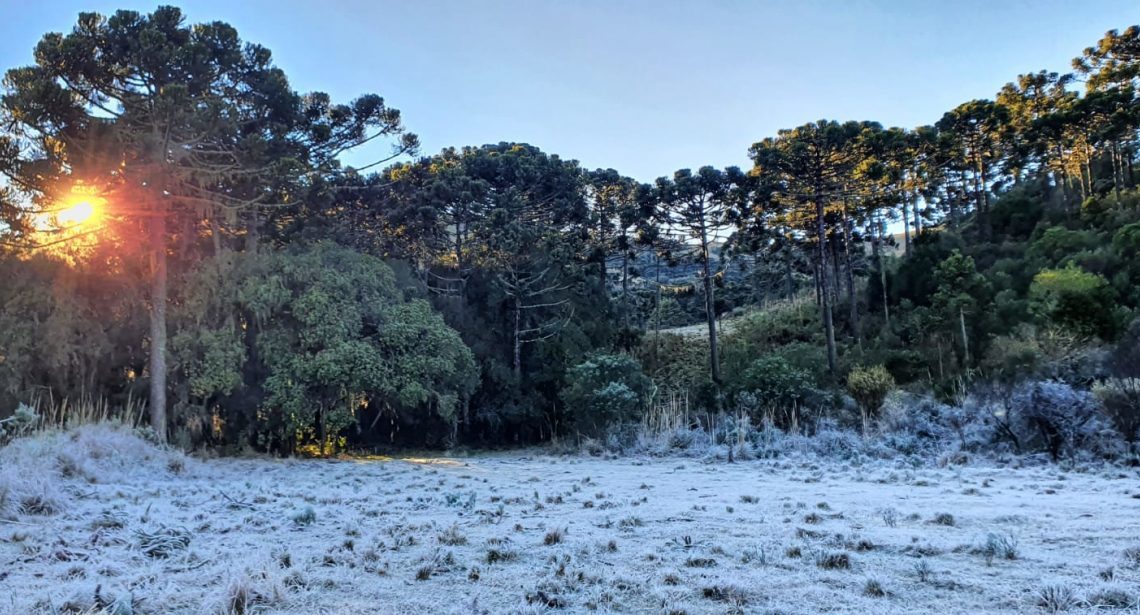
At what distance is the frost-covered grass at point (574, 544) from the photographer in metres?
2.98

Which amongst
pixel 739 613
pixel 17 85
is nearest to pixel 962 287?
pixel 739 613

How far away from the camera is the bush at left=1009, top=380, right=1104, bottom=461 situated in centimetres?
843

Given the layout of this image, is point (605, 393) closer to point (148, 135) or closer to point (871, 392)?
Result: point (871, 392)

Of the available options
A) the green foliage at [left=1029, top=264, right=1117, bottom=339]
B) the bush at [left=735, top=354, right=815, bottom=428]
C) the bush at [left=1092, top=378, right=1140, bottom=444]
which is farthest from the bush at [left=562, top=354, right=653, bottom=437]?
the green foliage at [left=1029, top=264, right=1117, bottom=339]

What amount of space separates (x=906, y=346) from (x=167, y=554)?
21318mm

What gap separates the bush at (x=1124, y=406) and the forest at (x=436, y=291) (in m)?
0.03

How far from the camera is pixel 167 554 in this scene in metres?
4.00

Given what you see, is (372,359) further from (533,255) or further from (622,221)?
(622,221)

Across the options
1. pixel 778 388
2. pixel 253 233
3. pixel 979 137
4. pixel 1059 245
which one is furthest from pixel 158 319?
pixel 979 137

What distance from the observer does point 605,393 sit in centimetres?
1426

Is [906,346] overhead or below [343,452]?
overhead

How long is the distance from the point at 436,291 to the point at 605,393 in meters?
8.17

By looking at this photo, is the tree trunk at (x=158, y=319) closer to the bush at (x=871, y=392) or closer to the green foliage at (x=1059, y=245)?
the bush at (x=871, y=392)

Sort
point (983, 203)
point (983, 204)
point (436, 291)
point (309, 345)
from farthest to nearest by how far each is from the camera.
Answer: point (983, 203), point (983, 204), point (436, 291), point (309, 345)
